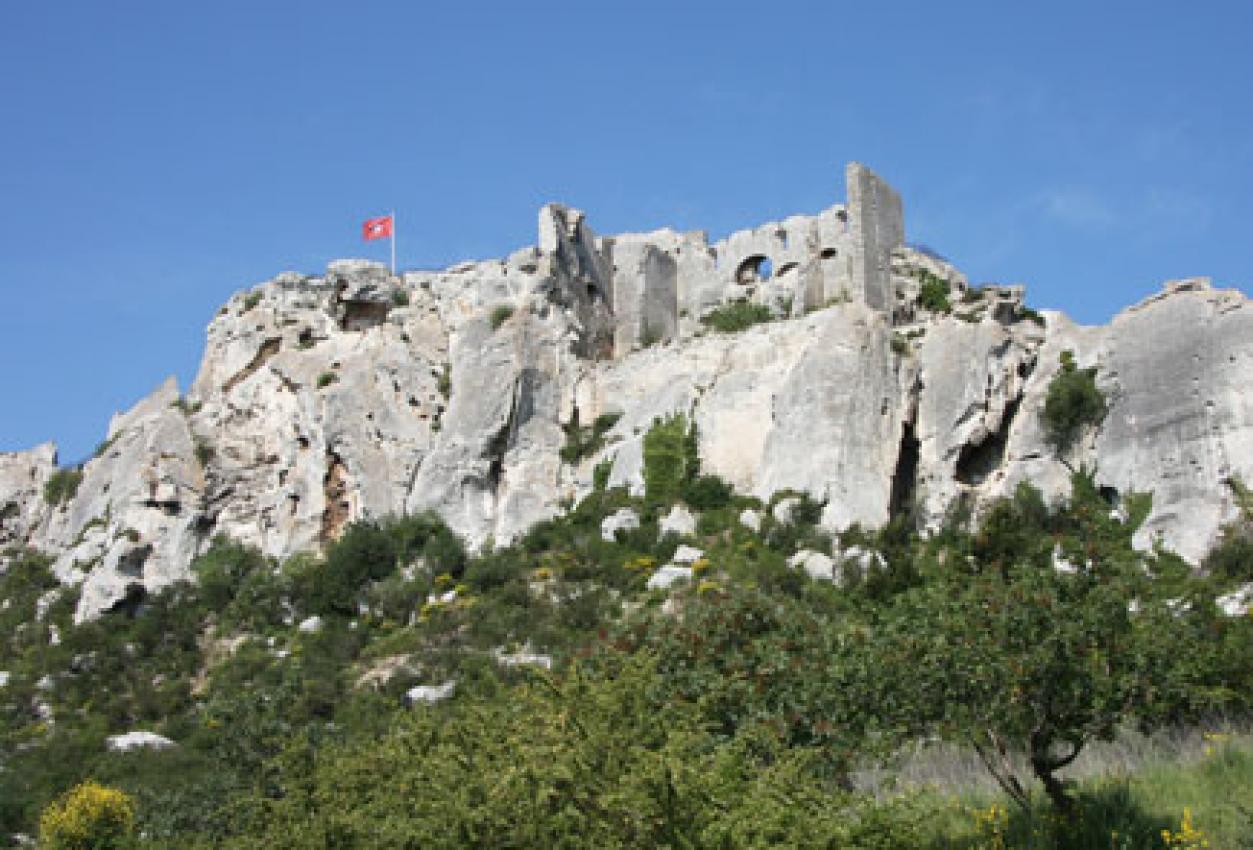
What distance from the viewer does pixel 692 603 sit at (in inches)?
874

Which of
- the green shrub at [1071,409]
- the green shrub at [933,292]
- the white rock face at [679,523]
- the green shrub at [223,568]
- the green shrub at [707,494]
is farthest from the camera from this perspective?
the green shrub at [933,292]

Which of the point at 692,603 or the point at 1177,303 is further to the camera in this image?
the point at 1177,303

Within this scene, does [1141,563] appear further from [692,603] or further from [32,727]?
[32,727]

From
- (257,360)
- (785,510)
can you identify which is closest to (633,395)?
(785,510)

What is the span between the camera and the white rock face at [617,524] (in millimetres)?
37531

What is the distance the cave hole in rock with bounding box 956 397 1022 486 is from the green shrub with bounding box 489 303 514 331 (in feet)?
50.7

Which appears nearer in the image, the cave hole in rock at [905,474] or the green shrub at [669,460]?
the cave hole in rock at [905,474]

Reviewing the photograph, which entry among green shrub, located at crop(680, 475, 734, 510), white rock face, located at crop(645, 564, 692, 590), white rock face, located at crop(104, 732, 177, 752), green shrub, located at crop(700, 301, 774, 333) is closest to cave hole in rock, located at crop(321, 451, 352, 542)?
white rock face, located at crop(104, 732, 177, 752)

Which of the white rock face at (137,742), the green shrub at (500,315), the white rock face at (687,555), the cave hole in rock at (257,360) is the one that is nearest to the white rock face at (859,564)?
the white rock face at (687,555)

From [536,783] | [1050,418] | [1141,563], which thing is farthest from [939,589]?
[1050,418]

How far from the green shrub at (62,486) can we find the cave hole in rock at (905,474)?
104 ft

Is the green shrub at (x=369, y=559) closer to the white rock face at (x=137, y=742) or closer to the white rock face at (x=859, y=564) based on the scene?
the white rock face at (x=137, y=742)

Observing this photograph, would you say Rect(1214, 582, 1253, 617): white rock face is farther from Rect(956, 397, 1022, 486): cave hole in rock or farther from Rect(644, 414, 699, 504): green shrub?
Rect(644, 414, 699, 504): green shrub

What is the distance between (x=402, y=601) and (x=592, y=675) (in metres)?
21.4
